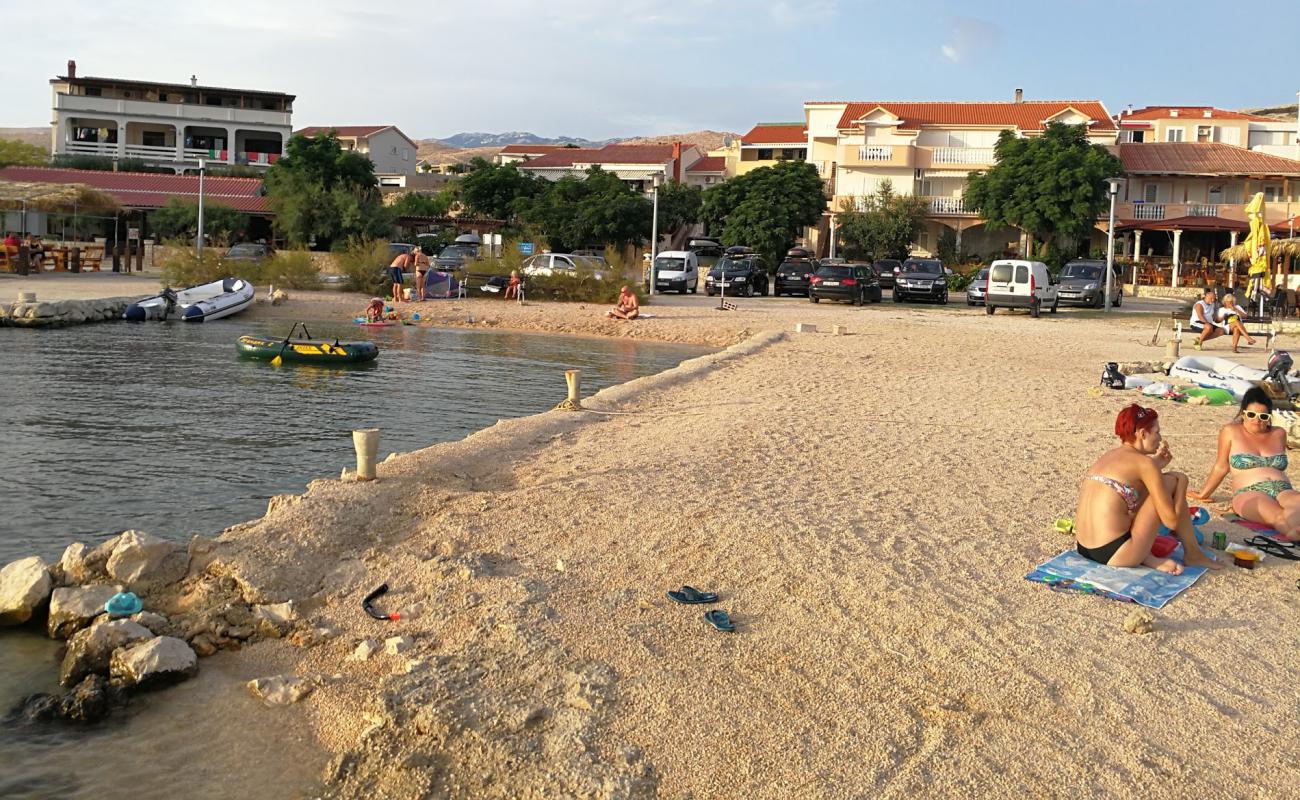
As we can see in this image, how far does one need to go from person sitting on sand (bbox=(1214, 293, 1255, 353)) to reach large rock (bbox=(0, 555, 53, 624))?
72.9 feet

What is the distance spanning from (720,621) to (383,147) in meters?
95.1

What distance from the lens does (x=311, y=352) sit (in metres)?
21.5

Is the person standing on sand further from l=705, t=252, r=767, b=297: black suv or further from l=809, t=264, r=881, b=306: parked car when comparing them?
l=809, t=264, r=881, b=306: parked car

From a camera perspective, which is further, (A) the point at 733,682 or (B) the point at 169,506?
(B) the point at 169,506

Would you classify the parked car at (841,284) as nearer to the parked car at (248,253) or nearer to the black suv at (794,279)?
the black suv at (794,279)

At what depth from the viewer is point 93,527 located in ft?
32.1

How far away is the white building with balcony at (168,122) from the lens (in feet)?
245

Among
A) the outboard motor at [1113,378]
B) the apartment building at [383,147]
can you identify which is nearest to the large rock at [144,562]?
the outboard motor at [1113,378]

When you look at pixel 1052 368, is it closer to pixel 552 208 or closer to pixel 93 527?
pixel 93 527

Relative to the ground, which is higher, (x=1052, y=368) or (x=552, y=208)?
(x=552, y=208)

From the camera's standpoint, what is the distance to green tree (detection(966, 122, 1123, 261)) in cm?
5125

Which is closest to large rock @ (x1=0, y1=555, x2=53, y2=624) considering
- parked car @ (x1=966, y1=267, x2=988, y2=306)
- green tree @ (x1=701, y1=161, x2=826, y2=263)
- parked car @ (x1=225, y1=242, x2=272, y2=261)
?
parked car @ (x1=225, y1=242, x2=272, y2=261)

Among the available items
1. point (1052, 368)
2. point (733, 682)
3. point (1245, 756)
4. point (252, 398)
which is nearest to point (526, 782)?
point (733, 682)

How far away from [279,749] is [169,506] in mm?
5396
